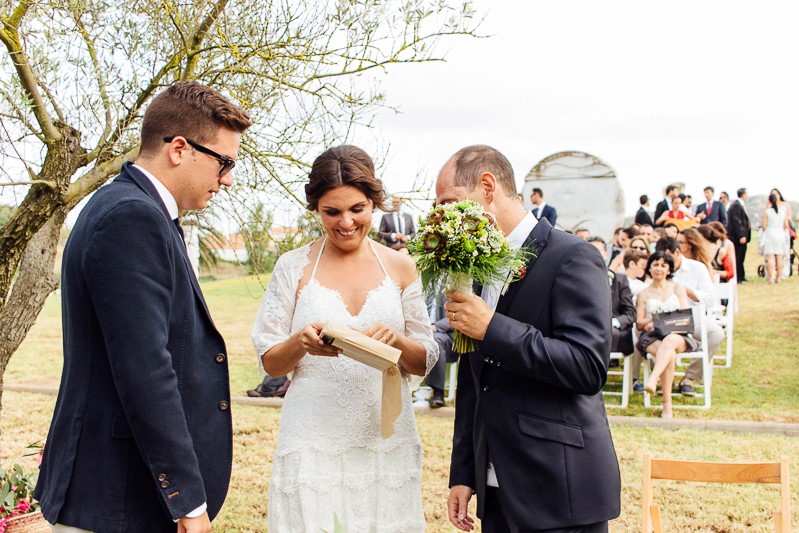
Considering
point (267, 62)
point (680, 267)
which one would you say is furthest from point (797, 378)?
point (267, 62)

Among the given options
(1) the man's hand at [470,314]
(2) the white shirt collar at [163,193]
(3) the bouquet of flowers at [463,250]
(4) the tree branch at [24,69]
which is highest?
(4) the tree branch at [24,69]

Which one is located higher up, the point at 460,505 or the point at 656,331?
the point at 656,331

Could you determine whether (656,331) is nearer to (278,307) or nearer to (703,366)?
(703,366)

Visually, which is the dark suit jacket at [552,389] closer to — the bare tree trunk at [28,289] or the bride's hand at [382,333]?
the bride's hand at [382,333]

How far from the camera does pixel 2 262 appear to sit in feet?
14.8

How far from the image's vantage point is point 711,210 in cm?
1964

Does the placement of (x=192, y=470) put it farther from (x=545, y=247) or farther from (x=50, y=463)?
(x=545, y=247)

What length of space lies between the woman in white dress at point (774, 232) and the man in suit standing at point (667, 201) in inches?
95.8

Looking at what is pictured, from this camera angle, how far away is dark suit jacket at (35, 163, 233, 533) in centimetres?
231

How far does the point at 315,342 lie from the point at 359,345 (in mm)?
223

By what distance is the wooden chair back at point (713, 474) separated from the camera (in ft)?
11.3

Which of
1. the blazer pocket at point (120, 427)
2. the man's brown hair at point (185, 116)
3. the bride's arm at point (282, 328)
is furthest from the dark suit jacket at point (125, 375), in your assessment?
the bride's arm at point (282, 328)

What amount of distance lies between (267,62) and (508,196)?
207 cm

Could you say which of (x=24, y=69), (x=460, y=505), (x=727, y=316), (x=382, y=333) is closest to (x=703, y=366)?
(x=727, y=316)
